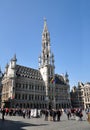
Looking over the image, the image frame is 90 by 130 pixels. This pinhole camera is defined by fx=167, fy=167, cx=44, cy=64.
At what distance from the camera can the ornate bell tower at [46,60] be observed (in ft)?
245

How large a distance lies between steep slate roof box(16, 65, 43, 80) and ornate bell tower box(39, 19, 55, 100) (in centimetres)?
294

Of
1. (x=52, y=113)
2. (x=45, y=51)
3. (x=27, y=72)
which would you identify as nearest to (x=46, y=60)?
(x=45, y=51)

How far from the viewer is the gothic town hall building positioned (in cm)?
6122

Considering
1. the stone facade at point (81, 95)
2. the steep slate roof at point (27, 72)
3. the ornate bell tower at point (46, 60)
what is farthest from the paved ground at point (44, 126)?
the stone facade at point (81, 95)

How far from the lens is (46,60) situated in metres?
78.2

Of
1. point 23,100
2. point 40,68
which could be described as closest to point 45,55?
point 40,68

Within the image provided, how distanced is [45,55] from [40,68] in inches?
268

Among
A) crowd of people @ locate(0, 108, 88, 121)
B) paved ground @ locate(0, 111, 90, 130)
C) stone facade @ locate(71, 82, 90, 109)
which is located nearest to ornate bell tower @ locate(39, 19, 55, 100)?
stone facade @ locate(71, 82, 90, 109)

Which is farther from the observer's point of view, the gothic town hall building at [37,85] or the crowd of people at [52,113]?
the gothic town hall building at [37,85]

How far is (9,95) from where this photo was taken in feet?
196

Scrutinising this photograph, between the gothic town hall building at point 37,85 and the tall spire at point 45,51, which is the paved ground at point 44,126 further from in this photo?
the tall spire at point 45,51

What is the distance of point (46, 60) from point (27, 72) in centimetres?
1270

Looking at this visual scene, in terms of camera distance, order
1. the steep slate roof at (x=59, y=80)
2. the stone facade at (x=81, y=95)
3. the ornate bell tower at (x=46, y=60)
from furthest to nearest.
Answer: the stone facade at (x=81, y=95), the steep slate roof at (x=59, y=80), the ornate bell tower at (x=46, y=60)

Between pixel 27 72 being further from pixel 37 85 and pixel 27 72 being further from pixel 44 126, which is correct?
pixel 44 126
